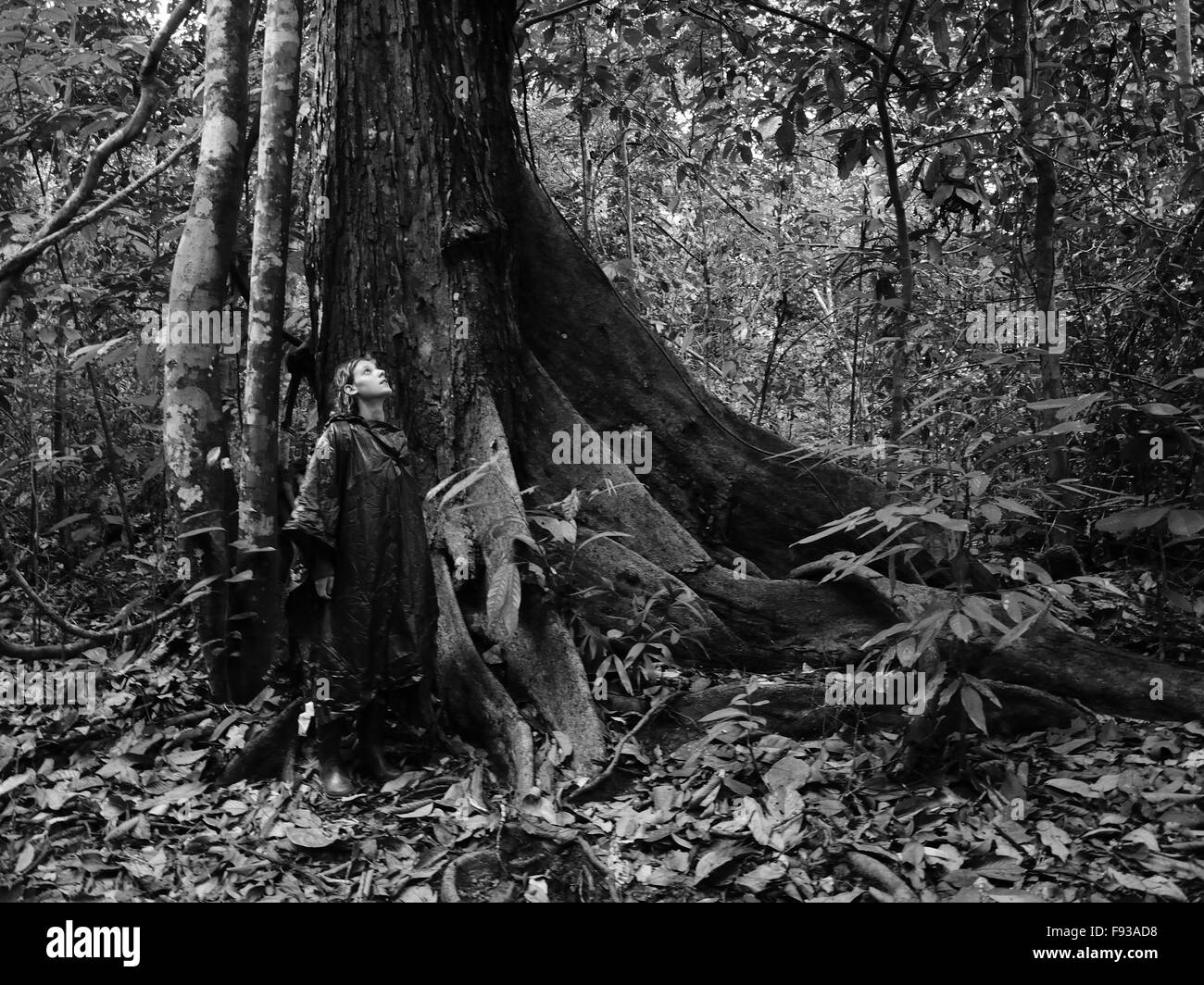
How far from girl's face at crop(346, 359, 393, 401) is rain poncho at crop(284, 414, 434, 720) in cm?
13

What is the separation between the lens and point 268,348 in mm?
4973

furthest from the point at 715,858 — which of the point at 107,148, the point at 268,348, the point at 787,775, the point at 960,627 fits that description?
the point at 107,148

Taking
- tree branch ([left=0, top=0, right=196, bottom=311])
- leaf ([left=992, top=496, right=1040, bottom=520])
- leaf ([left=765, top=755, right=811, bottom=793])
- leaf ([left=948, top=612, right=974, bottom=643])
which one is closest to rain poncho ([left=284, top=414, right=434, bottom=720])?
tree branch ([left=0, top=0, right=196, bottom=311])

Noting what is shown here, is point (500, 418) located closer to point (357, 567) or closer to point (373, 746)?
point (357, 567)

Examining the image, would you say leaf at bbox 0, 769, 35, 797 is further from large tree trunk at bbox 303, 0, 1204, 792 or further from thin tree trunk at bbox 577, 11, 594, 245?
thin tree trunk at bbox 577, 11, 594, 245

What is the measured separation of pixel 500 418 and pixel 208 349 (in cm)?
155

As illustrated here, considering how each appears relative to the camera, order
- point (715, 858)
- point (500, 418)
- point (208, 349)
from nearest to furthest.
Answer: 1. point (715, 858)
2. point (208, 349)
3. point (500, 418)

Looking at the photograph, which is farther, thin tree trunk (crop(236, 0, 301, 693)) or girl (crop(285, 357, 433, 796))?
thin tree trunk (crop(236, 0, 301, 693))

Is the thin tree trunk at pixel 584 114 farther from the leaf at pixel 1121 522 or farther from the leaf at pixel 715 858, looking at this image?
the leaf at pixel 715 858

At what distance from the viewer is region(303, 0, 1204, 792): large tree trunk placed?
454cm

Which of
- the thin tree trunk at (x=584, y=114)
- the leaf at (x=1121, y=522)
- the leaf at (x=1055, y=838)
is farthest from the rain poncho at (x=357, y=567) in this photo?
the thin tree trunk at (x=584, y=114)

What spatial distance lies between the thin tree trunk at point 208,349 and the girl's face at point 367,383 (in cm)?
98
